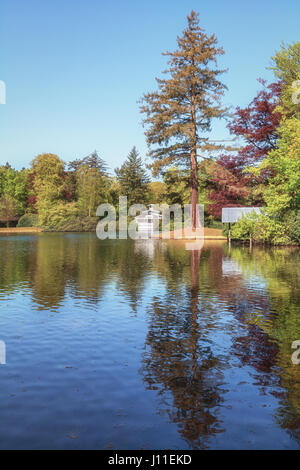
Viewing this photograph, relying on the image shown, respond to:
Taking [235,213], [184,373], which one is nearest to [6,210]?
[235,213]

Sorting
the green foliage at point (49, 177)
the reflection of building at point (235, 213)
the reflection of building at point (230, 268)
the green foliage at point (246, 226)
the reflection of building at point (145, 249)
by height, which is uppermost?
the green foliage at point (49, 177)

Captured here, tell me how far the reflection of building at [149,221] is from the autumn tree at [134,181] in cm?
1116

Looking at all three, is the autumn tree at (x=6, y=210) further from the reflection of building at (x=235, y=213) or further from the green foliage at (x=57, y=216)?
the reflection of building at (x=235, y=213)

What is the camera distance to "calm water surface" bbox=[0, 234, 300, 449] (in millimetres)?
4875

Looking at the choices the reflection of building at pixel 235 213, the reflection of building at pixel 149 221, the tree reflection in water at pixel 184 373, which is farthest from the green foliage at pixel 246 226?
the reflection of building at pixel 149 221

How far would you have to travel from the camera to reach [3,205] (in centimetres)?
7819

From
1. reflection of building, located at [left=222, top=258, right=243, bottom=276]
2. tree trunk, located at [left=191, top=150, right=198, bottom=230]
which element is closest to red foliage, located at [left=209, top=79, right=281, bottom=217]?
tree trunk, located at [left=191, top=150, right=198, bottom=230]

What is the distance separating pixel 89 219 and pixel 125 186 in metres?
13.5

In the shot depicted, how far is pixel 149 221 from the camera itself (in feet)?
231

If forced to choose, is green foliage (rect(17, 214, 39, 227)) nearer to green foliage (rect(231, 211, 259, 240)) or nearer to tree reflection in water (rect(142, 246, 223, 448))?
green foliage (rect(231, 211, 259, 240))

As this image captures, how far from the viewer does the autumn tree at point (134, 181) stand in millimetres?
83938

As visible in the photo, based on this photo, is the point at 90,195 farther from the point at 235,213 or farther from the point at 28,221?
the point at 235,213
